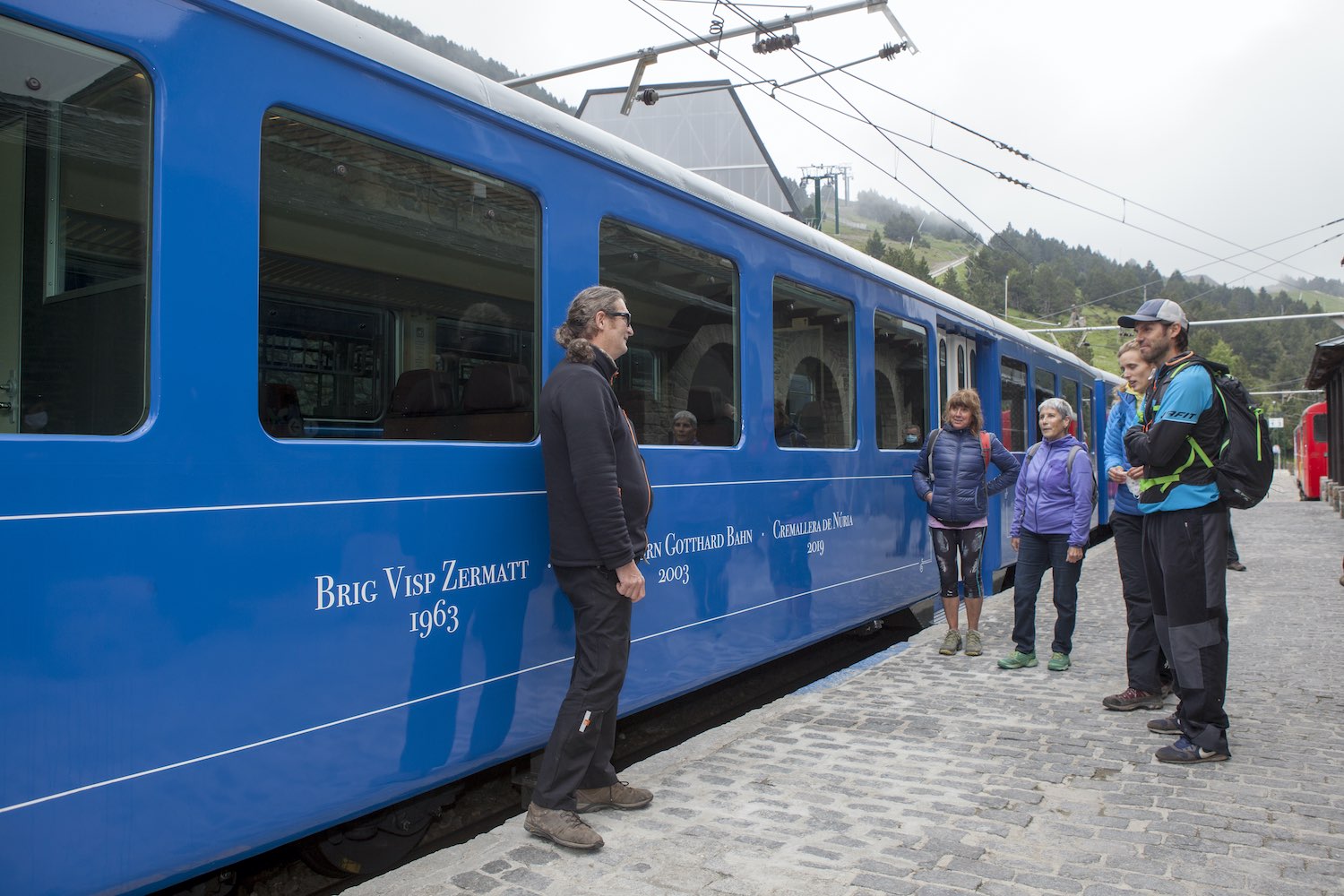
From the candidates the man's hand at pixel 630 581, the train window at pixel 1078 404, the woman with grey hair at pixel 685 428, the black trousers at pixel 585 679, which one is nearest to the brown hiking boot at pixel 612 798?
the black trousers at pixel 585 679

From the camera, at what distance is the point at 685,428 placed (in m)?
4.82

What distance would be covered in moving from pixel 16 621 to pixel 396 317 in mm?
1501

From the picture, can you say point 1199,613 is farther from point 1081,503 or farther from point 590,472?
point 590,472

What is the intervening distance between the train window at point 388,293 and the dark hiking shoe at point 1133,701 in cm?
→ 353

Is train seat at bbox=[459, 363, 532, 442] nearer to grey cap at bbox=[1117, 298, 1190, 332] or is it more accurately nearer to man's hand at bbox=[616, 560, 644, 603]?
man's hand at bbox=[616, 560, 644, 603]

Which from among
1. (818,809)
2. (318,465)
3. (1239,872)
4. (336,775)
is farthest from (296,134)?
(1239,872)

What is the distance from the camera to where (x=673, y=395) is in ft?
15.8

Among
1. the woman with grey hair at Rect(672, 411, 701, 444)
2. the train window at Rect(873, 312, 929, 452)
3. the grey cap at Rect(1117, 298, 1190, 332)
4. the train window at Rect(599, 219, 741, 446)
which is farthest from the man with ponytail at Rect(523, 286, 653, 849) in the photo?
the train window at Rect(873, 312, 929, 452)

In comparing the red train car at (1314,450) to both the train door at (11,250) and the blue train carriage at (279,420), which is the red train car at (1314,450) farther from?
the train door at (11,250)

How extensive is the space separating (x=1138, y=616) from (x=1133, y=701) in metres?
0.45

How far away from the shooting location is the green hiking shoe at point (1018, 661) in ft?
21.0

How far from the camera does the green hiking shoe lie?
6410 millimetres

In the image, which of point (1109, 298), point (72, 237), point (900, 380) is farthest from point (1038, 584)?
point (1109, 298)

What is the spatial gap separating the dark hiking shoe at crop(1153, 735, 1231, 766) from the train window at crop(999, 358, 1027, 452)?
5807mm
